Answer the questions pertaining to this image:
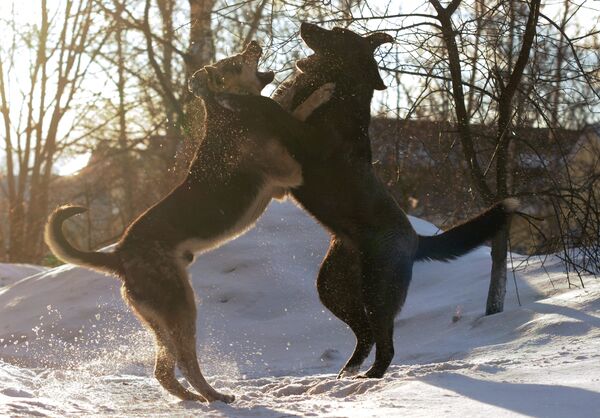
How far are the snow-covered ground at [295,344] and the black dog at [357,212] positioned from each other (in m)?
0.47

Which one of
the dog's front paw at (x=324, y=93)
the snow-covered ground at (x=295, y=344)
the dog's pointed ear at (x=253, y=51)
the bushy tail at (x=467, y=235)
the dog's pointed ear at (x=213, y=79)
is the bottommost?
the snow-covered ground at (x=295, y=344)

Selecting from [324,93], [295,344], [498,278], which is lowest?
[295,344]

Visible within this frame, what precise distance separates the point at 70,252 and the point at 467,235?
2.60m

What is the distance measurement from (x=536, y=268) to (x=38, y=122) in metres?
13.3

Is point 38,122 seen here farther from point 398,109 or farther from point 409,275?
point 409,275

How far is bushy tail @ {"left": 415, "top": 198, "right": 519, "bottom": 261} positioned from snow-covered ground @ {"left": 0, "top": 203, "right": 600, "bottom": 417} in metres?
0.74

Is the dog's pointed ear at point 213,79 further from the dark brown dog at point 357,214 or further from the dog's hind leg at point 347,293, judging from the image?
the dog's hind leg at point 347,293

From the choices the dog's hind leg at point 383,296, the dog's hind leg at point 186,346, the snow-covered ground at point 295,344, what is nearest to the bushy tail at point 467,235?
the dog's hind leg at point 383,296

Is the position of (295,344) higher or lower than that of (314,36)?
lower

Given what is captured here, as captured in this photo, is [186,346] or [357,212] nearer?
[186,346]

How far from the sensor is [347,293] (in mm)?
5855

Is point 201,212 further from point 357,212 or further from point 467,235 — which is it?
point 467,235

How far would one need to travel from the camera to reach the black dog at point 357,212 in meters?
5.48

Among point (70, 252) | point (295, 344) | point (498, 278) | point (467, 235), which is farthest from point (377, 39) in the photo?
point (295, 344)
